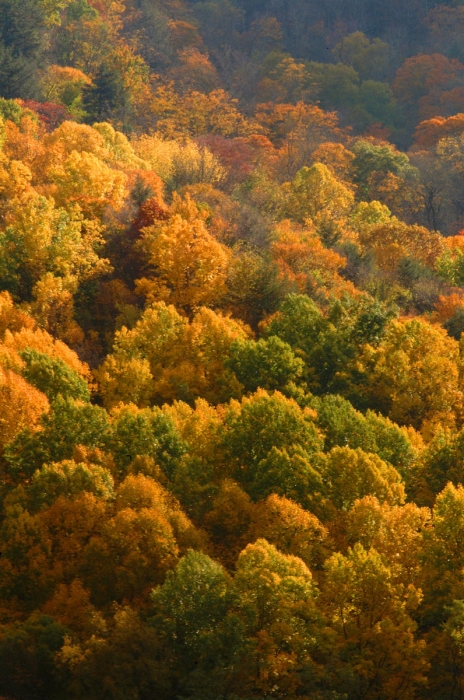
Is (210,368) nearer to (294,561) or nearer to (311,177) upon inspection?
(294,561)

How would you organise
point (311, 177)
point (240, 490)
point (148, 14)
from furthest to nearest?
point (148, 14), point (311, 177), point (240, 490)

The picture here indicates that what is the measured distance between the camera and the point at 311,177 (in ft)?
398

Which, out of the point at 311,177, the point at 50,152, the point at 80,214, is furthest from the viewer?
the point at 311,177

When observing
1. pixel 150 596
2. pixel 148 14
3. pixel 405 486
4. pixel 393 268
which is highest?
pixel 148 14

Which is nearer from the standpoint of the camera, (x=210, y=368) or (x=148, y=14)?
(x=210, y=368)

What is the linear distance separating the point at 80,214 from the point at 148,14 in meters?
108

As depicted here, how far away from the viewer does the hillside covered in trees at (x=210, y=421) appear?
48.3m

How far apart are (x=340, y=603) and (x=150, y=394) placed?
25.2m

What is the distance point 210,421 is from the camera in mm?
63781

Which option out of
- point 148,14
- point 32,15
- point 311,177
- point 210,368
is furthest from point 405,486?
point 148,14

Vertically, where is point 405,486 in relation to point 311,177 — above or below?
below

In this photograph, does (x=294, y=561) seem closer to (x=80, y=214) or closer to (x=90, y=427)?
(x=90, y=427)

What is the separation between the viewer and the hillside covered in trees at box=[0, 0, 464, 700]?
159ft

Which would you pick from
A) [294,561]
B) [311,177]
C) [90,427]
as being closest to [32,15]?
[311,177]
